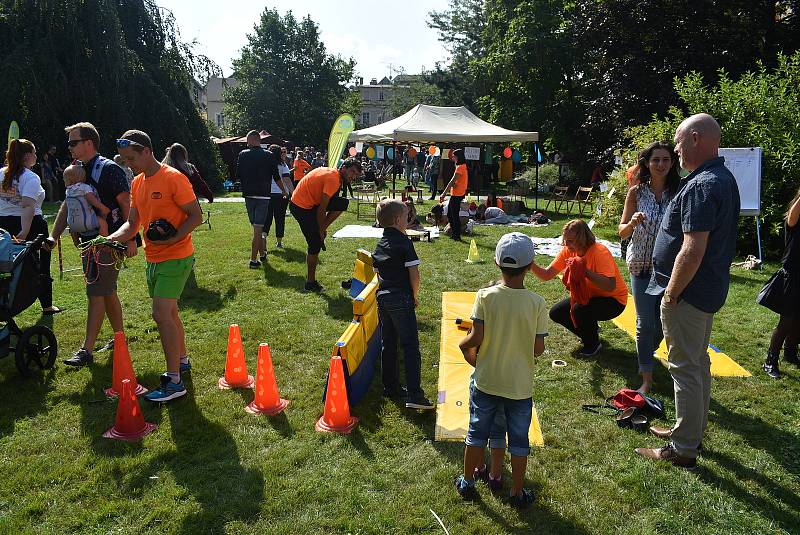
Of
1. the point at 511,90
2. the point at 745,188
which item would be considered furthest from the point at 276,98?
the point at 745,188

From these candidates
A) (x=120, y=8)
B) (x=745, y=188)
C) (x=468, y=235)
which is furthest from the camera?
(x=120, y=8)

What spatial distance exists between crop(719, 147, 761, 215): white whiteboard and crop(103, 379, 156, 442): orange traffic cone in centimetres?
895

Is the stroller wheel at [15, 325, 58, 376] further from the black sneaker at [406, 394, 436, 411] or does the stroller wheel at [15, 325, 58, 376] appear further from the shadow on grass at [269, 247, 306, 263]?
the shadow on grass at [269, 247, 306, 263]

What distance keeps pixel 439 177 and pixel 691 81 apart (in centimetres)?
1103

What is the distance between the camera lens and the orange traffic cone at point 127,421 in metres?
3.74

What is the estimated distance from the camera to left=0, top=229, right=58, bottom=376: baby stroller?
4.36 m

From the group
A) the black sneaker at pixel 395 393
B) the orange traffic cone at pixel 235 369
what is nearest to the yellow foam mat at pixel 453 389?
the black sneaker at pixel 395 393

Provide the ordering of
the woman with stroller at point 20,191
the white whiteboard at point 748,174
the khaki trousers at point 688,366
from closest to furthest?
the khaki trousers at point 688,366 → the woman with stroller at point 20,191 → the white whiteboard at point 748,174

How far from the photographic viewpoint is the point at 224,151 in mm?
27922

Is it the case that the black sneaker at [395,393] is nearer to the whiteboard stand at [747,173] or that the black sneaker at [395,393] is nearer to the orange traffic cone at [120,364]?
the orange traffic cone at [120,364]

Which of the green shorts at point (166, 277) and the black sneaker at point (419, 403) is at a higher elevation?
the green shorts at point (166, 277)

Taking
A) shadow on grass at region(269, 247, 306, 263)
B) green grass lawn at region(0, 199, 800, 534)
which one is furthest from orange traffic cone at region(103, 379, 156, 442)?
shadow on grass at region(269, 247, 306, 263)

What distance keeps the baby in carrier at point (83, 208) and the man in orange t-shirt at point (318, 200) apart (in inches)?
104

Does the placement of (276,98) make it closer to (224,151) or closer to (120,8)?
(224,151)
